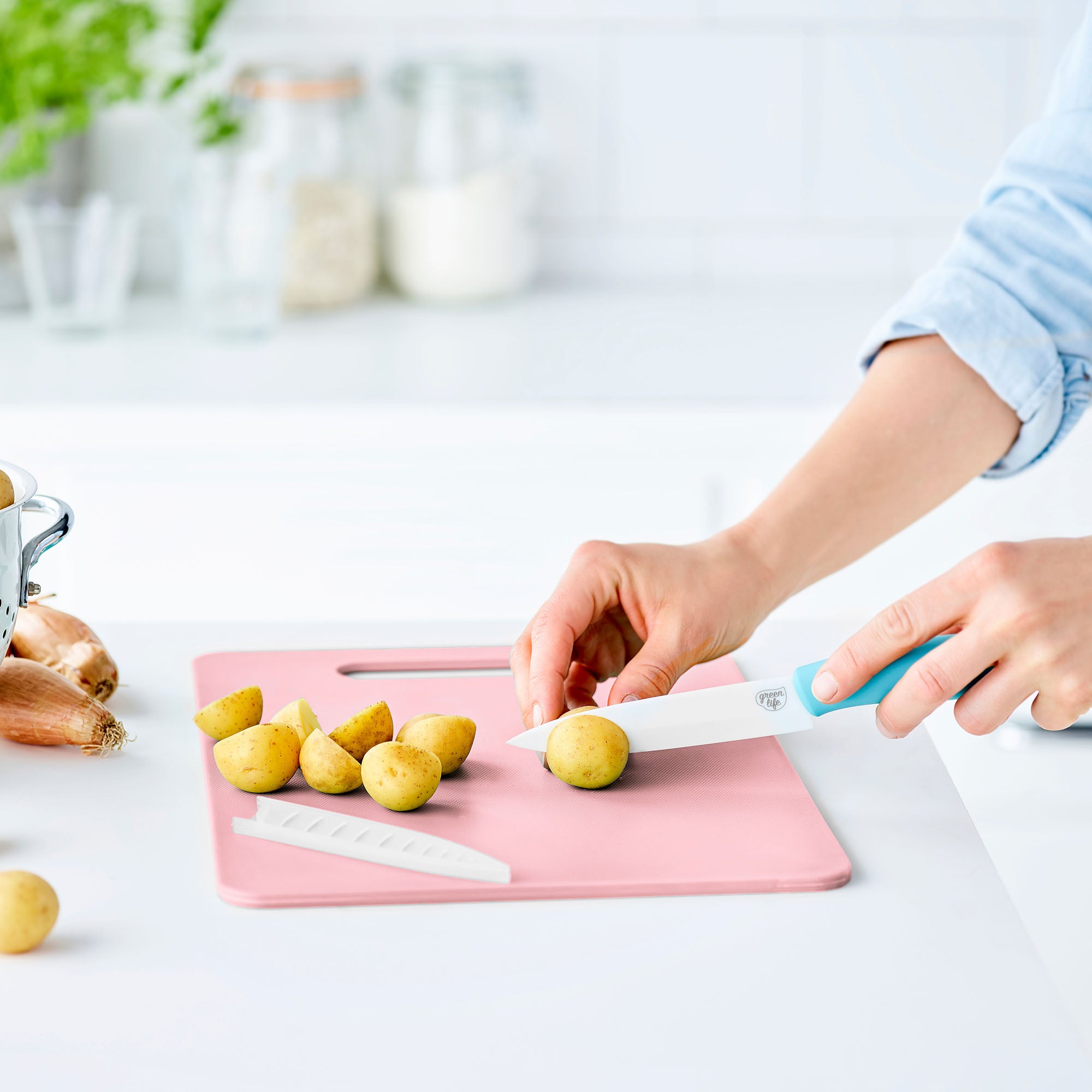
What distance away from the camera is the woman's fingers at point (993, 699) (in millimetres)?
726

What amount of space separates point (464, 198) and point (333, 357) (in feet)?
1.13

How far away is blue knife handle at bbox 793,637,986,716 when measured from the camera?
0.73 metres

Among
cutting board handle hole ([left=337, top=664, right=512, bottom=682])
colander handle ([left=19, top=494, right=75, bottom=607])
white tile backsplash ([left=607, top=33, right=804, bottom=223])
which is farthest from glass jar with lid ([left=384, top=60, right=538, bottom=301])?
colander handle ([left=19, top=494, right=75, bottom=607])

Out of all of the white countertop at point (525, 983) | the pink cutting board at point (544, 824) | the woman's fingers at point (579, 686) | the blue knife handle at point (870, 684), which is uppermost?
the blue knife handle at point (870, 684)

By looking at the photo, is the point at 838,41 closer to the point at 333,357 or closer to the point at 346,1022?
the point at 333,357

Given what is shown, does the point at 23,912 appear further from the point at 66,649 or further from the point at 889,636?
the point at 889,636

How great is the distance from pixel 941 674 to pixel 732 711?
0.36ft

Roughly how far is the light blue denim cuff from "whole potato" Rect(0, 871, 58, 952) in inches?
26.8

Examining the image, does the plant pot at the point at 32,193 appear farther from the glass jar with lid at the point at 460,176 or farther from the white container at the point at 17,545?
the white container at the point at 17,545

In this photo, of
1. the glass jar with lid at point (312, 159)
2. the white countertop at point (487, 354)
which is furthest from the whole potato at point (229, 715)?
the glass jar with lid at point (312, 159)

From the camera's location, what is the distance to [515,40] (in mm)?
1969

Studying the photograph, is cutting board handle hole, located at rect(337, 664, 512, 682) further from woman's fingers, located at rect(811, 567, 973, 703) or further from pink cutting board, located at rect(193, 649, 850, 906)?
woman's fingers, located at rect(811, 567, 973, 703)

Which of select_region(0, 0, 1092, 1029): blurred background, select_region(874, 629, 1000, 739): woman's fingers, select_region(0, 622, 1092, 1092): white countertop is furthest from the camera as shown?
select_region(0, 0, 1092, 1029): blurred background

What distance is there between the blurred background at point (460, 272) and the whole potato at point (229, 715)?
2.15ft
